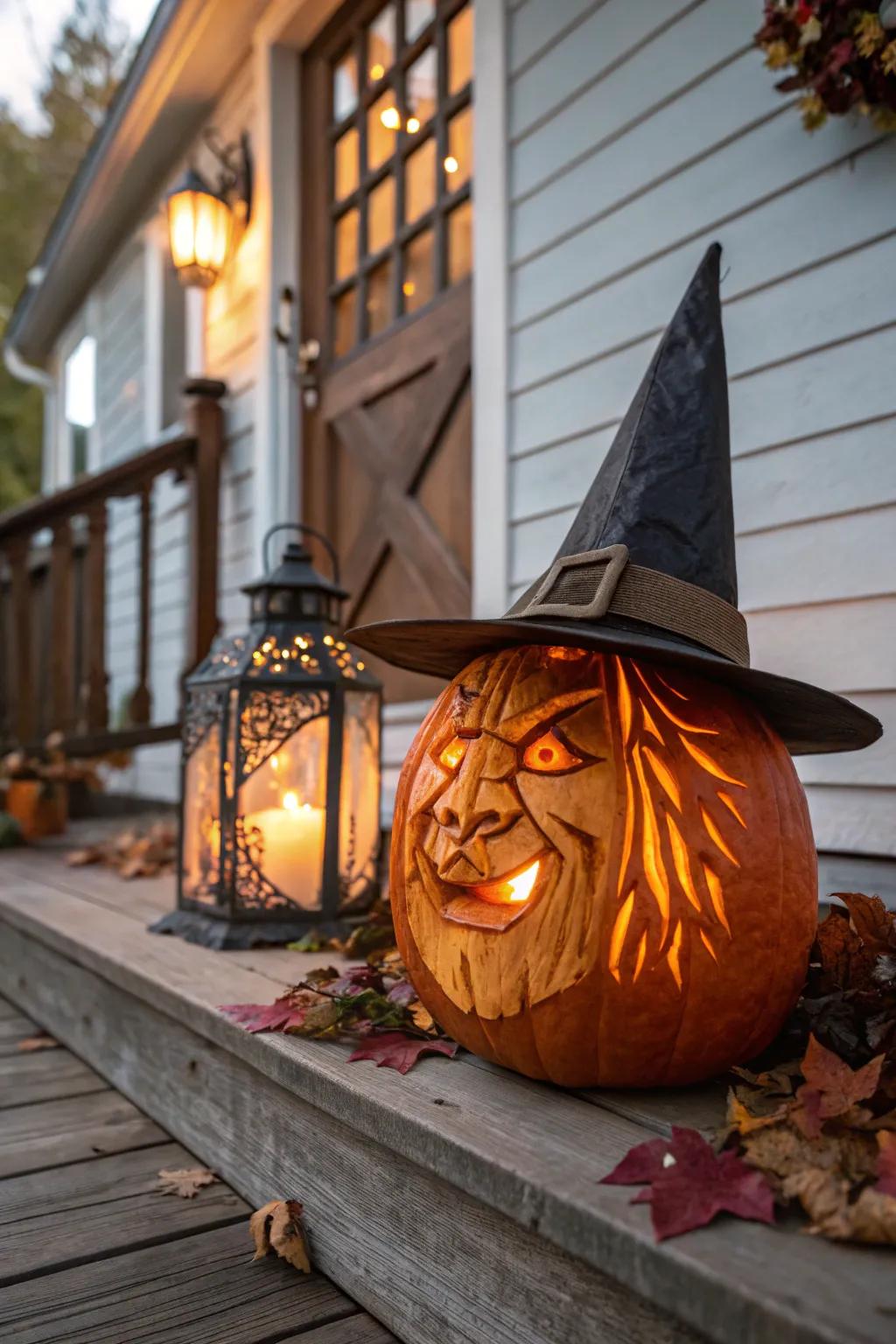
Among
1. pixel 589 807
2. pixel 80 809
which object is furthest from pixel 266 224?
pixel 589 807

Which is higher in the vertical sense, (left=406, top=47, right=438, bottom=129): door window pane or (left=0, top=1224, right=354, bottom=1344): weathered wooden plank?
(left=406, top=47, right=438, bottom=129): door window pane

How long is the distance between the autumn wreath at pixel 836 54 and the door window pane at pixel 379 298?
1.97m

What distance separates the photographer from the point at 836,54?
1701mm

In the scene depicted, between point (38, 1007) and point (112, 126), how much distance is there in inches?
178

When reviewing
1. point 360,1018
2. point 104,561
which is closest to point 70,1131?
point 360,1018

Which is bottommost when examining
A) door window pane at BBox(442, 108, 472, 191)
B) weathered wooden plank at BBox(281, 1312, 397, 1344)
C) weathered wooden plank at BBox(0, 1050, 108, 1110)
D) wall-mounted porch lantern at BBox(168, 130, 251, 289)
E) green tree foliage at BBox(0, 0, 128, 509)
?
weathered wooden plank at BBox(0, 1050, 108, 1110)

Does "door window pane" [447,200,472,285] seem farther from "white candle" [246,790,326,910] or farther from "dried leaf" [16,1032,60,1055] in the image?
"dried leaf" [16,1032,60,1055]

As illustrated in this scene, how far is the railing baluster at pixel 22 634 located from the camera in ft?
13.7

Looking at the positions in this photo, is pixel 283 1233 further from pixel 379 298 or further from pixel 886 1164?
pixel 379 298

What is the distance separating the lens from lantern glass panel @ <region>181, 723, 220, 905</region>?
2.00m

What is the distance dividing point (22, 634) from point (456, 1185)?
3816mm

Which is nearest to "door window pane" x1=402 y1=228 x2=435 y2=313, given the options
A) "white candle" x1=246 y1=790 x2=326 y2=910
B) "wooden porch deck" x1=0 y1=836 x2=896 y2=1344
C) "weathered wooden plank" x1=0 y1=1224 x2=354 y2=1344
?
"white candle" x1=246 y1=790 x2=326 y2=910

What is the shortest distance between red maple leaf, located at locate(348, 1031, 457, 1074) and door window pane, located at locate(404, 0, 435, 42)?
334 centimetres

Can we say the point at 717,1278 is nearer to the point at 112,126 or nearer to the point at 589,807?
the point at 589,807
